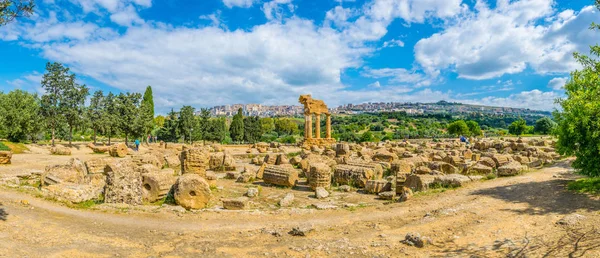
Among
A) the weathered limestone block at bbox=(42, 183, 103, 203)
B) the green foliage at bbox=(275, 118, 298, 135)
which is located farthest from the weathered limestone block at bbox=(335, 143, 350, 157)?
the green foliage at bbox=(275, 118, 298, 135)

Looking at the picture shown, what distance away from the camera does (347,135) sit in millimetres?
60000

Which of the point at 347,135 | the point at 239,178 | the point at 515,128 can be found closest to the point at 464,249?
the point at 239,178

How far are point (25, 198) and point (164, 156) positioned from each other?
39.5 feet

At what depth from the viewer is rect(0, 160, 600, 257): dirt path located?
23.4 ft

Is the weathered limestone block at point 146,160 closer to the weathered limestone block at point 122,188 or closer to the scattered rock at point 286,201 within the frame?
the weathered limestone block at point 122,188

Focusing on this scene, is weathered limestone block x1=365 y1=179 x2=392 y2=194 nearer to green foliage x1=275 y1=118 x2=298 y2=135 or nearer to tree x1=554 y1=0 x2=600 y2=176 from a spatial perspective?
tree x1=554 y1=0 x2=600 y2=176

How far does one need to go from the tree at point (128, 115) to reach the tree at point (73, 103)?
3.86 m

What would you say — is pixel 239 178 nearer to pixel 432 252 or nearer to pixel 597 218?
pixel 432 252

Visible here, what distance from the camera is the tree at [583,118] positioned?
396 inches

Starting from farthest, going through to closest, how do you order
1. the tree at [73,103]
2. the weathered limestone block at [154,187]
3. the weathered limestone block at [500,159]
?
the tree at [73,103], the weathered limestone block at [500,159], the weathered limestone block at [154,187]

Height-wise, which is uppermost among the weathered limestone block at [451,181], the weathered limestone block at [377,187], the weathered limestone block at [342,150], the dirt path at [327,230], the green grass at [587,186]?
the weathered limestone block at [342,150]

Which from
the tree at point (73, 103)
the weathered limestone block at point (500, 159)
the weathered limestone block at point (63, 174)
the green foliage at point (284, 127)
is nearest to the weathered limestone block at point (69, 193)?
the weathered limestone block at point (63, 174)

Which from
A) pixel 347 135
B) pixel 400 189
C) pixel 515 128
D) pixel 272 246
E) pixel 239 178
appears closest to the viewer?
pixel 272 246

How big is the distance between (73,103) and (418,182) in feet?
108
